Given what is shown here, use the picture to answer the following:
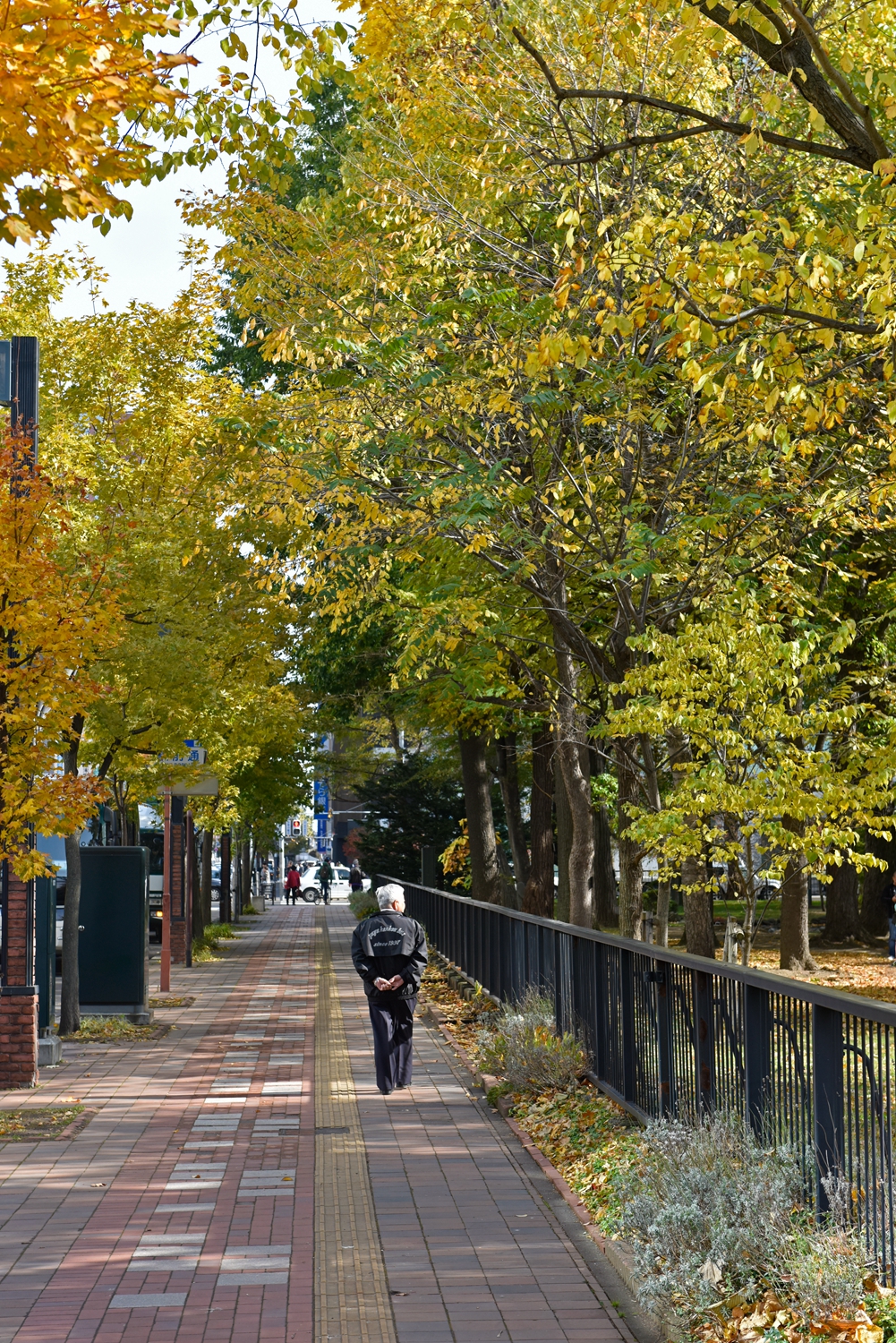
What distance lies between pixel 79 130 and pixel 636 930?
9971 mm

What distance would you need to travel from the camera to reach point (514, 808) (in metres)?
32.8

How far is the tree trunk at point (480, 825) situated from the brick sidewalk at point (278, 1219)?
13276 mm

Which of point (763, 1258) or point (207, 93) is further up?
point (207, 93)

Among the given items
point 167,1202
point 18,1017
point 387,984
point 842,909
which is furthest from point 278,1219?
point 842,909

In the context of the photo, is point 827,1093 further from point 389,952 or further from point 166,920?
point 166,920

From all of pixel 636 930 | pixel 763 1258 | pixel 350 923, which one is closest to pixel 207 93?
pixel 763 1258

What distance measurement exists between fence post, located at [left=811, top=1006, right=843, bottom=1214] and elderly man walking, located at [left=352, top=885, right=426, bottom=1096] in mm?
6228

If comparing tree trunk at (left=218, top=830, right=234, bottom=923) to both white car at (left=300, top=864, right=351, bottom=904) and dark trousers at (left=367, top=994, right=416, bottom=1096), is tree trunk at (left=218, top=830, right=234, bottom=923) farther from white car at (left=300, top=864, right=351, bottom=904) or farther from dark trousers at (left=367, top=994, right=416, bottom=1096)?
dark trousers at (left=367, top=994, right=416, bottom=1096)

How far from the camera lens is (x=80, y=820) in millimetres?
11836

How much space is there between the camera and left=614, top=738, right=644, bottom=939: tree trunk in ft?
46.4

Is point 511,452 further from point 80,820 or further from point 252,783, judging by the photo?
point 252,783

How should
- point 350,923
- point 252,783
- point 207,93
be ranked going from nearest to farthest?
point 207,93 < point 252,783 < point 350,923

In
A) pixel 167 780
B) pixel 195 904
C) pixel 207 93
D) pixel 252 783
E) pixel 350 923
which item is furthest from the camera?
pixel 350 923

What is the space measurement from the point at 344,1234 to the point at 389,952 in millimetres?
4572
